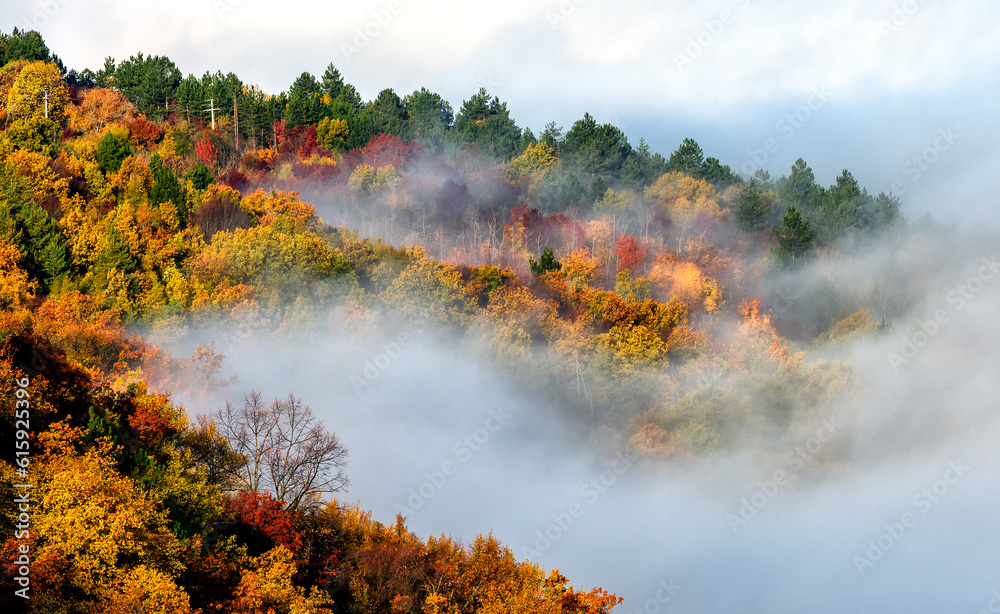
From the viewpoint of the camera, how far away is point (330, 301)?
109m

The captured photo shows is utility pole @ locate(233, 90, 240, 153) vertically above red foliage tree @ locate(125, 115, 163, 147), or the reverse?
utility pole @ locate(233, 90, 240, 153)

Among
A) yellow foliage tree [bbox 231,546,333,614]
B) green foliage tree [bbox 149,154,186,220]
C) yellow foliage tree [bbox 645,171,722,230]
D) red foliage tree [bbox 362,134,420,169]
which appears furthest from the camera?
yellow foliage tree [bbox 645,171,722,230]

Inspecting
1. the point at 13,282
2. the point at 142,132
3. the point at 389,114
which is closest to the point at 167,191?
the point at 13,282

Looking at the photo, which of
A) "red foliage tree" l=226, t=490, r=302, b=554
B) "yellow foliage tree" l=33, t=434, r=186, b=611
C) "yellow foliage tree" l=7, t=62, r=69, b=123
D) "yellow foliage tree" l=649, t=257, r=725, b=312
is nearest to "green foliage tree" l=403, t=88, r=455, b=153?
"yellow foliage tree" l=649, t=257, r=725, b=312

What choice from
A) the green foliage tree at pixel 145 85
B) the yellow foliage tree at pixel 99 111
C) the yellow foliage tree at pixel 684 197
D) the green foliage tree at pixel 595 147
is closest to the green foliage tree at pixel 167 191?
the yellow foliage tree at pixel 99 111

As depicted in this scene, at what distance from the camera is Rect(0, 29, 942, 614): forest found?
4853cm

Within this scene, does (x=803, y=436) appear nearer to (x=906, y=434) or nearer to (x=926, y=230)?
(x=906, y=434)

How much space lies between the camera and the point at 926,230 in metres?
172

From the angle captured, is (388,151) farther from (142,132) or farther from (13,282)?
(13,282)

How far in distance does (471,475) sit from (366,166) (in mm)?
58775

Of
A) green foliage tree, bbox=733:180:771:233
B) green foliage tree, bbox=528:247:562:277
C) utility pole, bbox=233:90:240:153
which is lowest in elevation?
green foliage tree, bbox=528:247:562:277

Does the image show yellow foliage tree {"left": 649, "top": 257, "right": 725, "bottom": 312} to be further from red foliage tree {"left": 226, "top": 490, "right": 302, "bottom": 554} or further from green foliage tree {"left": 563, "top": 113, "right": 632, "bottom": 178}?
red foliage tree {"left": 226, "top": 490, "right": 302, "bottom": 554}

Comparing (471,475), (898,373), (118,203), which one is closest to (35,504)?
(118,203)

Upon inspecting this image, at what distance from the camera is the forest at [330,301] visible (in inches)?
1911
